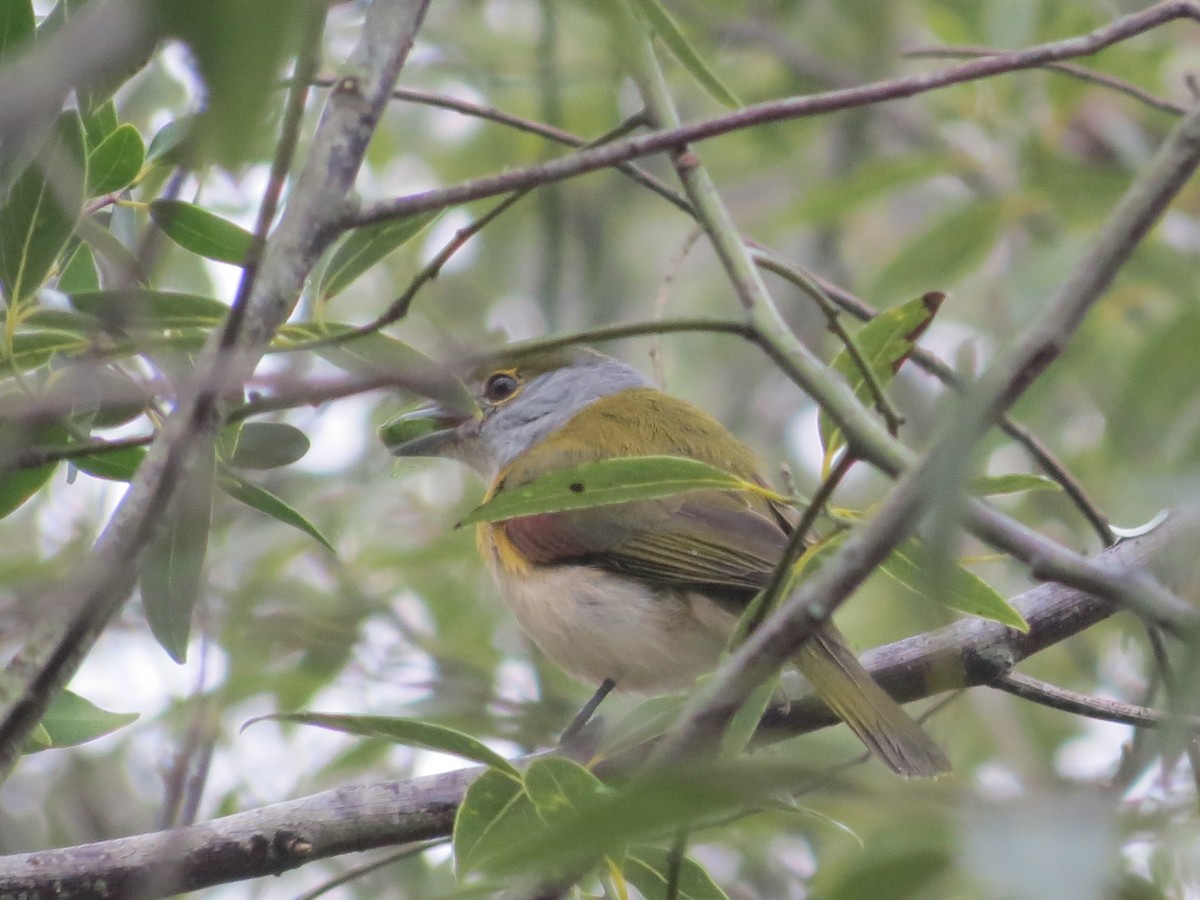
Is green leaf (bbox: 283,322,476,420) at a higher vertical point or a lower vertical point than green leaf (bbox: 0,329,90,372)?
higher

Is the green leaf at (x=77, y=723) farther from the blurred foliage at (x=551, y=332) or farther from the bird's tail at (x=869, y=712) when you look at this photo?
the bird's tail at (x=869, y=712)

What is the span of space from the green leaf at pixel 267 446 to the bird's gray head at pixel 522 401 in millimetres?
2289

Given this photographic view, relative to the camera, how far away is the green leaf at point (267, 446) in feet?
8.71

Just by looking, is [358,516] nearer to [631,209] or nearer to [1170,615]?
[631,209]

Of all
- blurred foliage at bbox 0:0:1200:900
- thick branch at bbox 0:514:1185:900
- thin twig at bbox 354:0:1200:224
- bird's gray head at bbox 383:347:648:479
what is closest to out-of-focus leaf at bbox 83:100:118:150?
blurred foliage at bbox 0:0:1200:900

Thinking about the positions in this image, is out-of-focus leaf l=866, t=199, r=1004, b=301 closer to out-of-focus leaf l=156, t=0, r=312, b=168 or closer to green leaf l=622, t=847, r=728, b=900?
green leaf l=622, t=847, r=728, b=900

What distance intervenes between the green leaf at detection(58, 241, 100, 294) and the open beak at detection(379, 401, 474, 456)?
37.0 inches

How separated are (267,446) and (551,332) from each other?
257 centimetres

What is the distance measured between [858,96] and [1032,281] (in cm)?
294

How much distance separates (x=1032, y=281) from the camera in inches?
195

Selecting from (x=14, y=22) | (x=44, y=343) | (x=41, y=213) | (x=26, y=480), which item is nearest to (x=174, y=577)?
(x=26, y=480)

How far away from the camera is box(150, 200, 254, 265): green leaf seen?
259 cm

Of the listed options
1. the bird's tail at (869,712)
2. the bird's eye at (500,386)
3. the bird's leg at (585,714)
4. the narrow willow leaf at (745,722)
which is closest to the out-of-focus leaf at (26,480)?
the narrow willow leaf at (745,722)

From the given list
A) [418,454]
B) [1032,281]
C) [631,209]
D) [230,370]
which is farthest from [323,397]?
[631,209]
